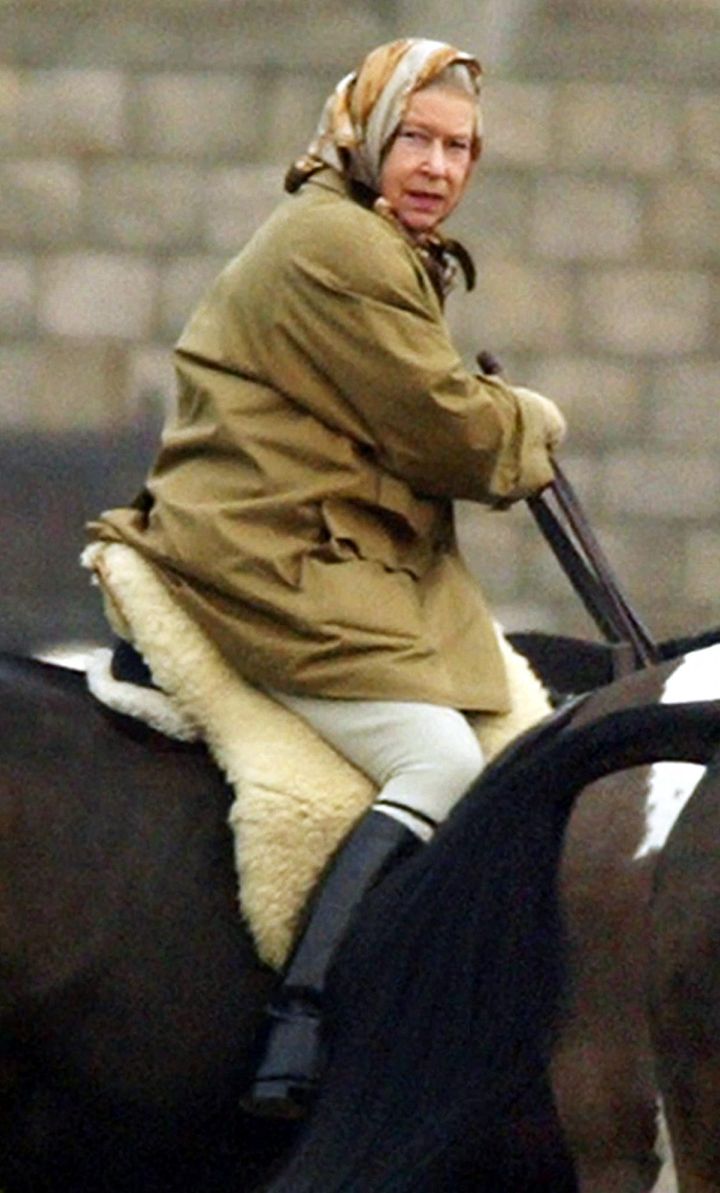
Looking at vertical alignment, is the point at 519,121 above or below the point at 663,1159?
below

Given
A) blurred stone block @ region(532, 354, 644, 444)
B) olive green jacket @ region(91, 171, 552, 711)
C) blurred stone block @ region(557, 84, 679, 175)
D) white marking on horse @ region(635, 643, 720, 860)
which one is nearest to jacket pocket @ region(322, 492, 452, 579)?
olive green jacket @ region(91, 171, 552, 711)

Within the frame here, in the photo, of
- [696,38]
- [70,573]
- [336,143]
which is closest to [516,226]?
[696,38]

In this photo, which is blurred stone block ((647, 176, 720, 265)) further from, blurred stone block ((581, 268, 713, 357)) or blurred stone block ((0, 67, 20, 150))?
blurred stone block ((0, 67, 20, 150))

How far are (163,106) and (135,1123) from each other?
8600 mm

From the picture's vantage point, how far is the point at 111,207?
14.2m

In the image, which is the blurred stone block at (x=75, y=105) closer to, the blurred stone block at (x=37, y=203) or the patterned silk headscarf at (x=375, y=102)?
the blurred stone block at (x=37, y=203)

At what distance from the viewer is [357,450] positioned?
19.2 feet

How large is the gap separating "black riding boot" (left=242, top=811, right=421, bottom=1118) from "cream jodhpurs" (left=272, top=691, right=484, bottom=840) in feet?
0.14

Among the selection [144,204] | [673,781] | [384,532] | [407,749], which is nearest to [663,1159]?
[673,781]

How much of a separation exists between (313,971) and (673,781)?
61 cm

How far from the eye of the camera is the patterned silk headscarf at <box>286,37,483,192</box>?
19.2ft

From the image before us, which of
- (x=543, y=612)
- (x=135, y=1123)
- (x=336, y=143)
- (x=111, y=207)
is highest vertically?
(x=336, y=143)

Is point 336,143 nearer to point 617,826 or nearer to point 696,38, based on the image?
point 617,826

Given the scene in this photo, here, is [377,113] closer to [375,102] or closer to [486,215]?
[375,102]
